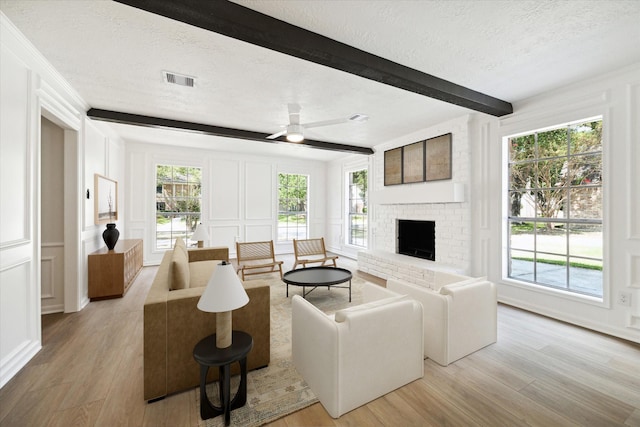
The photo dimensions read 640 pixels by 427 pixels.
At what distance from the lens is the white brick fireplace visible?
4109mm

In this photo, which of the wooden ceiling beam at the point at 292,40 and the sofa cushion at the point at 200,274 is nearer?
the wooden ceiling beam at the point at 292,40

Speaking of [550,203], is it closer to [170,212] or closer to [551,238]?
[551,238]

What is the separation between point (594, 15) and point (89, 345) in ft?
16.3

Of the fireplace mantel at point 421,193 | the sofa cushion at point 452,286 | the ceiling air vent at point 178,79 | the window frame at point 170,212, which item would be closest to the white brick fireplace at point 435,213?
the fireplace mantel at point 421,193

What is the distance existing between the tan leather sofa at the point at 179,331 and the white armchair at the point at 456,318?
1.39 meters

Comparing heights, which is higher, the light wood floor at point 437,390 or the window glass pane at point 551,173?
the window glass pane at point 551,173

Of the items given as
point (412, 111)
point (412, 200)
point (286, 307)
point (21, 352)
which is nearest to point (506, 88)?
point (412, 111)

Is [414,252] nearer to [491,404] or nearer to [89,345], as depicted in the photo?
[491,404]

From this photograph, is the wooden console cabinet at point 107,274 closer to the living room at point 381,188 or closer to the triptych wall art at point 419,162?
the living room at point 381,188

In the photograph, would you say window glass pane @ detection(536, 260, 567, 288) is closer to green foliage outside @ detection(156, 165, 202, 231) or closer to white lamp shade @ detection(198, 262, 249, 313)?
white lamp shade @ detection(198, 262, 249, 313)

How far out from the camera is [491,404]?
1831 millimetres

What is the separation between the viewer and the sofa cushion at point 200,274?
3.08 meters

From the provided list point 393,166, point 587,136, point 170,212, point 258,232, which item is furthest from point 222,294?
point 258,232

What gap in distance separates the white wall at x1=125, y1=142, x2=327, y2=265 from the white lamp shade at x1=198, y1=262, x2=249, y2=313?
530 cm
